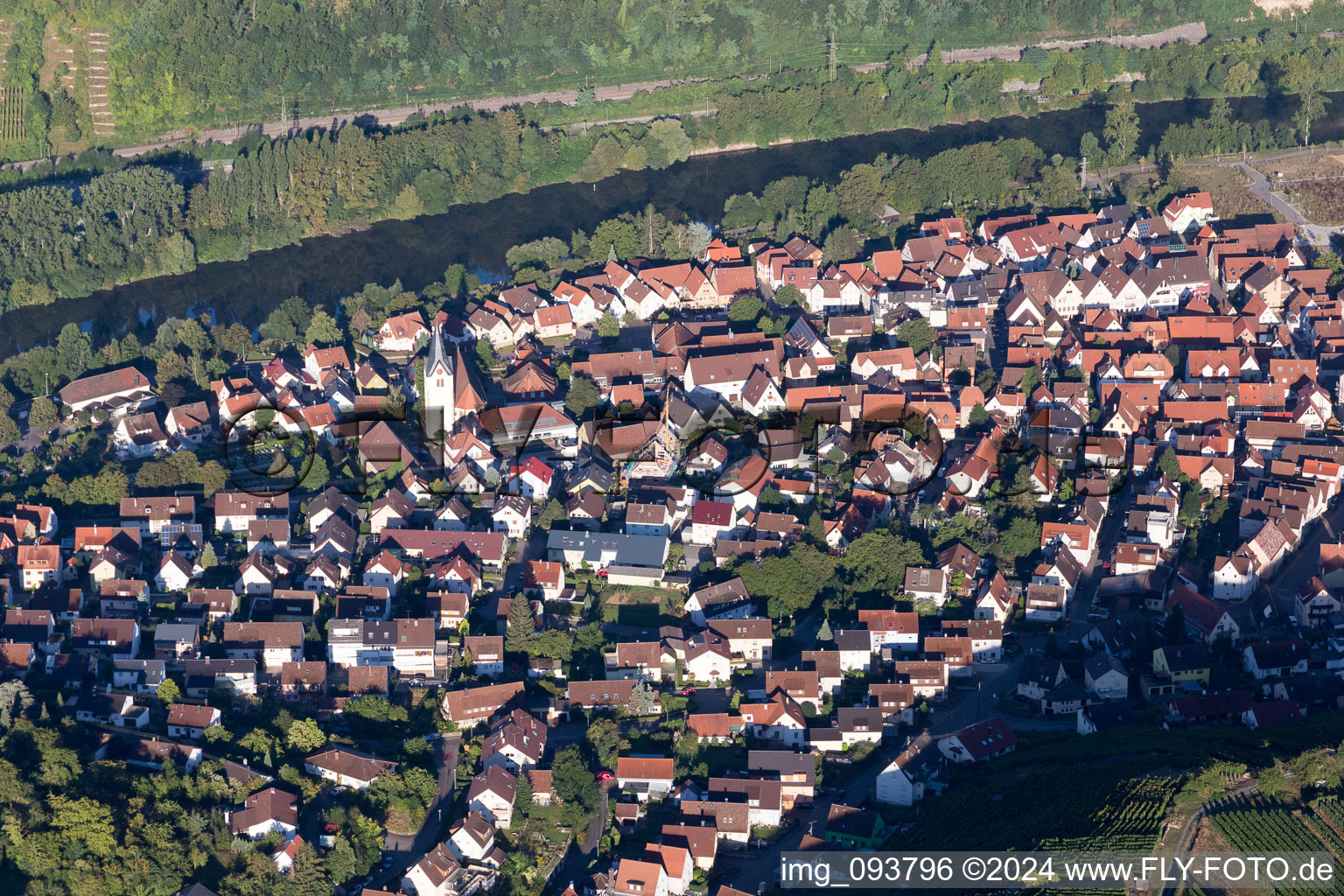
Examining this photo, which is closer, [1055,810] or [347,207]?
[1055,810]

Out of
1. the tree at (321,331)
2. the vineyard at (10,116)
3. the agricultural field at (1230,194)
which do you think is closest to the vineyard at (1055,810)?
the tree at (321,331)

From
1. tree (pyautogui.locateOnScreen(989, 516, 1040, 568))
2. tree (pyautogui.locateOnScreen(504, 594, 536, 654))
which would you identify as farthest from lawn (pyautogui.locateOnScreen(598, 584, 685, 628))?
tree (pyautogui.locateOnScreen(989, 516, 1040, 568))

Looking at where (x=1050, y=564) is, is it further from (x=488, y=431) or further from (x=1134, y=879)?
(x=488, y=431)

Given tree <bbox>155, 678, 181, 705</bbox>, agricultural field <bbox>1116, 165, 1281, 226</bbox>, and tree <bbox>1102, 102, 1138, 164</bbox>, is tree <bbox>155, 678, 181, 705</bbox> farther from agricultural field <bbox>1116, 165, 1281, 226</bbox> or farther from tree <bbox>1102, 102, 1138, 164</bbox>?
tree <bbox>1102, 102, 1138, 164</bbox>

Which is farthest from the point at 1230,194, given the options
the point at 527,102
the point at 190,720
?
the point at 190,720

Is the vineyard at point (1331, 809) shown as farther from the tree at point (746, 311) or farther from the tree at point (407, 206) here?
the tree at point (407, 206)

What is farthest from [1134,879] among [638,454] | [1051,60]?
[1051,60]

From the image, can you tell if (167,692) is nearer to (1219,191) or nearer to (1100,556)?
(1100,556)
